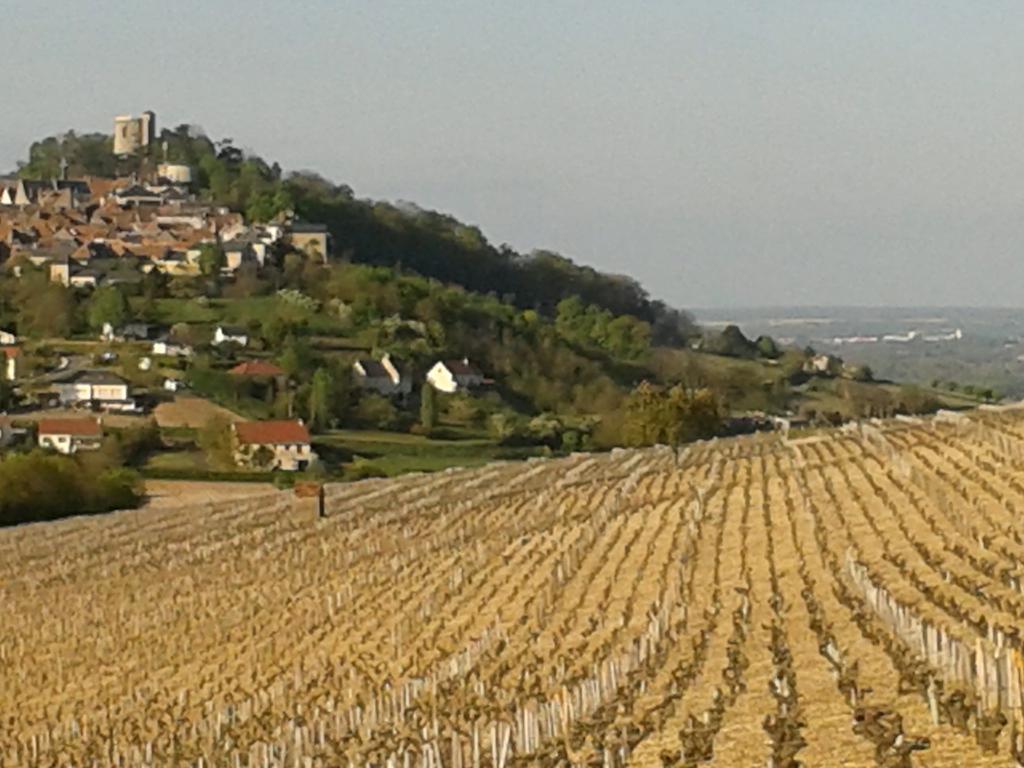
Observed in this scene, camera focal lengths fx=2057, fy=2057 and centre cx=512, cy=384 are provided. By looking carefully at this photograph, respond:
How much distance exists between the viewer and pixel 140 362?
93875 mm

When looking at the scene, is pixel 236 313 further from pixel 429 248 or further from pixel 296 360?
pixel 429 248

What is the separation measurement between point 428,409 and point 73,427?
53.0ft

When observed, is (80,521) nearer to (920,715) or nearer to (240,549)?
(240,549)

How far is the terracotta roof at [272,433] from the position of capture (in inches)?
3091

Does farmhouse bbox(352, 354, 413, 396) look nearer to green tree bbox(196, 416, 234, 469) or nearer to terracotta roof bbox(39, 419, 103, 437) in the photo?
green tree bbox(196, 416, 234, 469)

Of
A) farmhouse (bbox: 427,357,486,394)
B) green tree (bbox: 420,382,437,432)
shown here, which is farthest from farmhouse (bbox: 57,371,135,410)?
farmhouse (bbox: 427,357,486,394)

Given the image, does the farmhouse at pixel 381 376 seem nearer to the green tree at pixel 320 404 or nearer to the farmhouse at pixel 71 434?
the green tree at pixel 320 404

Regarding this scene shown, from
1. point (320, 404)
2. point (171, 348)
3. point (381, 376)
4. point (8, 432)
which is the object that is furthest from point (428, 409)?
point (8, 432)

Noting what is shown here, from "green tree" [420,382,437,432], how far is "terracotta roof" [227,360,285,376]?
696 cm

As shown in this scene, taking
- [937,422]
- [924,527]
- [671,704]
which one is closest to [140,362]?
[937,422]

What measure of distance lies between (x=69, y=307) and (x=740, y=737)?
99231 mm

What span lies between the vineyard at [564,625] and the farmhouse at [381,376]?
5315cm

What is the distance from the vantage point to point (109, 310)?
4176 inches

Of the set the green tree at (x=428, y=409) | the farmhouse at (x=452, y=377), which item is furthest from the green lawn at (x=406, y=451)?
the farmhouse at (x=452, y=377)
